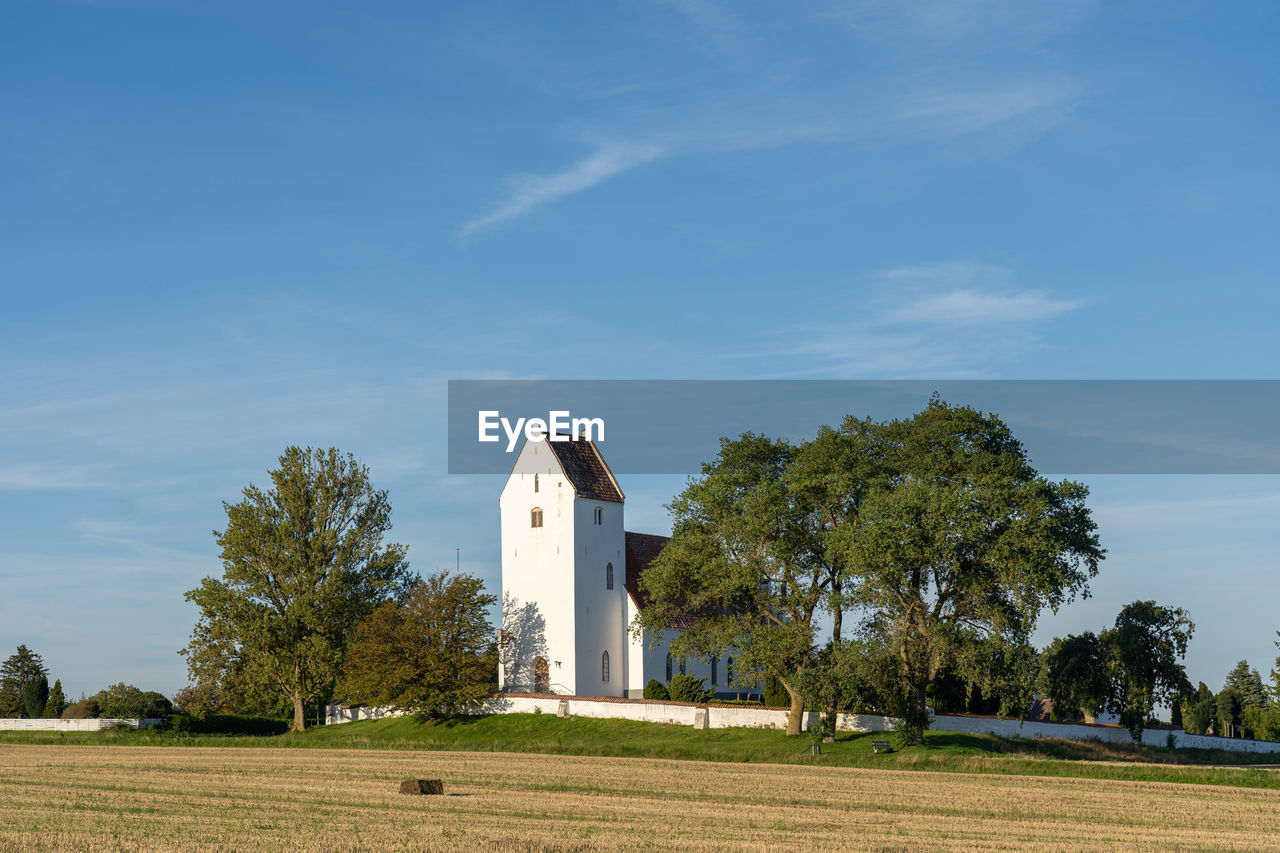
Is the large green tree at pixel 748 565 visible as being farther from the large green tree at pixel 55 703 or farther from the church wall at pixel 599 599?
the large green tree at pixel 55 703

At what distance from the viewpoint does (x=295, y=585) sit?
226 ft

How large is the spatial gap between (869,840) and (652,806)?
7.08 metres

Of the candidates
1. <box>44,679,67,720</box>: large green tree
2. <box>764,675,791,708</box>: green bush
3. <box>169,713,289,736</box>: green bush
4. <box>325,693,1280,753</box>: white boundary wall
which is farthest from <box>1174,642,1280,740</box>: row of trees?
<box>44,679,67,720</box>: large green tree

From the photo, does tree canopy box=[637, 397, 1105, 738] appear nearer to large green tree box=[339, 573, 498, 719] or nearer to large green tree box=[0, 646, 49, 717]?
large green tree box=[339, 573, 498, 719]

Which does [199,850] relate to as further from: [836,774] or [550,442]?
[550,442]

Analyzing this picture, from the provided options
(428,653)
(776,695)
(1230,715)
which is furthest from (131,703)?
(1230,715)

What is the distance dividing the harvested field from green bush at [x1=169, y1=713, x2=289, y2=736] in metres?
25.1

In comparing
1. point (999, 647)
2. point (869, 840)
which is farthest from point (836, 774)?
point (869, 840)

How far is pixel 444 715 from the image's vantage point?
63688 millimetres

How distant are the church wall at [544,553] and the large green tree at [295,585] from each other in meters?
7.11

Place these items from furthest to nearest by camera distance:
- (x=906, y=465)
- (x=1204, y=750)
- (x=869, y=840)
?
1. (x=1204, y=750)
2. (x=906, y=465)
3. (x=869, y=840)

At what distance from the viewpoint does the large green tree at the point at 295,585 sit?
67.6 metres

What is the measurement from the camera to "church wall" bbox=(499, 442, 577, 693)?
222 ft

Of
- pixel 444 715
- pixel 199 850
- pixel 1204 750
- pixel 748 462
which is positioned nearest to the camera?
pixel 199 850
